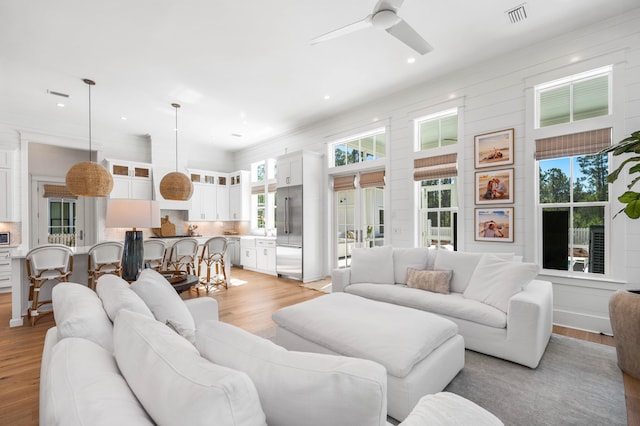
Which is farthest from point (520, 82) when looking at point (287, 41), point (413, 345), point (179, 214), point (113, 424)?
point (179, 214)

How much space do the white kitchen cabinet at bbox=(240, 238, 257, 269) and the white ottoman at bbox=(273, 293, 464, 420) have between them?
4847 mm

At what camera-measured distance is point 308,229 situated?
6035 millimetres

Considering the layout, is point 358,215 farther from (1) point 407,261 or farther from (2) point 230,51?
(2) point 230,51

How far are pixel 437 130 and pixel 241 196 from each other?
5.38 m

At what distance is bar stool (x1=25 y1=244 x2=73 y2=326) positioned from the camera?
373 cm

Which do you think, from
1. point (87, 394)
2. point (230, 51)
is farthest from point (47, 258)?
point (87, 394)

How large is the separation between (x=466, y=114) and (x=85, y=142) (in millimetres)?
7355

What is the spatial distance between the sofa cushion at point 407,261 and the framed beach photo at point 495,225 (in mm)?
844

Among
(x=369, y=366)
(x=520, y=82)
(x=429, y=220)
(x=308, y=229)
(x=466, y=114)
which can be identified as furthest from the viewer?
(x=308, y=229)

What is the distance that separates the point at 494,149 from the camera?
3.99 metres

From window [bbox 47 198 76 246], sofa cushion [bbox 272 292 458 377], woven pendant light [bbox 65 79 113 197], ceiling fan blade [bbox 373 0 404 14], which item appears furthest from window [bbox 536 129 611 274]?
window [bbox 47 198 76 246]

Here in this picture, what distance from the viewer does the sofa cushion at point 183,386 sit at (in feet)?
2.12

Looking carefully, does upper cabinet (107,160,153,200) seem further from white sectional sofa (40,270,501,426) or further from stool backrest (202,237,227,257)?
white sectional sofa (40,270,501,426)

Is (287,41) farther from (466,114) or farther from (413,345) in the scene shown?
(413,345)
